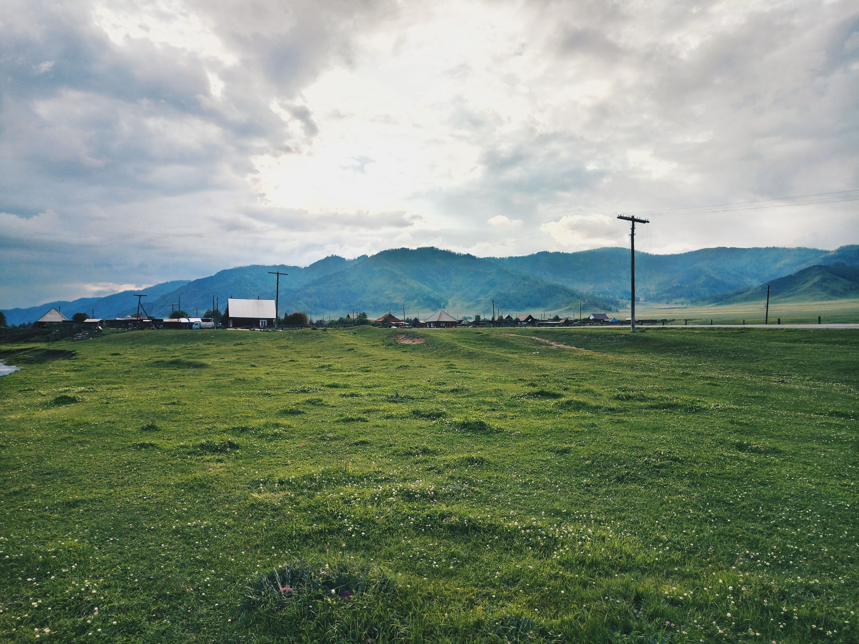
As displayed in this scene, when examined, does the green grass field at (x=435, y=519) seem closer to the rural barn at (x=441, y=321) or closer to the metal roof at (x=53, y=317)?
the rural barn at (x=441, y=321)

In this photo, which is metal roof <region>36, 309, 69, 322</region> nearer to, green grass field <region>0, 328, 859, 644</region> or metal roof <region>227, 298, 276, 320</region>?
metal roof <region>227, 298, 276, 320</region>

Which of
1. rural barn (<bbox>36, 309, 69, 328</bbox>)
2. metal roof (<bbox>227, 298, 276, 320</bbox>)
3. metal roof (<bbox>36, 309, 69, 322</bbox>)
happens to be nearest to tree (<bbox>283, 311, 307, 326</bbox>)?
metal roof (<bbox>227, 298, 276, 320</bbox>)

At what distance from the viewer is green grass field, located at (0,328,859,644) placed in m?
6.60

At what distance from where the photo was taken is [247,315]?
454ft

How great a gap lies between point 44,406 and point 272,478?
2089cm

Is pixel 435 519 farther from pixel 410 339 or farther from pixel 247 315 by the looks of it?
pixel 247 315

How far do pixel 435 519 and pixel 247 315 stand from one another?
144m

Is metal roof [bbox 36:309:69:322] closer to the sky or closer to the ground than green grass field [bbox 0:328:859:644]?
closer to the sky

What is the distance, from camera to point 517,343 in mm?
55281

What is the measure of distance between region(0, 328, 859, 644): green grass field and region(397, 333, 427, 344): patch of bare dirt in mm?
36178

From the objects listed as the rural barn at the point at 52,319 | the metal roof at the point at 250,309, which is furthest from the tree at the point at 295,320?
the rural barn at the point at 52,319

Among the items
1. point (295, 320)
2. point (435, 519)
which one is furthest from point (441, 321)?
point (435, 519)

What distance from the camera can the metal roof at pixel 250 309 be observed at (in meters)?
138

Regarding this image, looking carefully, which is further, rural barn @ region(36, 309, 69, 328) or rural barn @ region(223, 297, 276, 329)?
rural barn @ region(223, 297, 276, 329)
